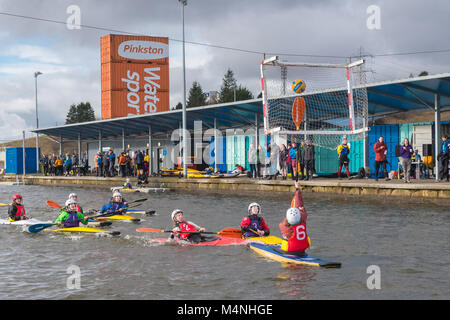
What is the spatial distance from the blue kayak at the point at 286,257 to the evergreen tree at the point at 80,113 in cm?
12344

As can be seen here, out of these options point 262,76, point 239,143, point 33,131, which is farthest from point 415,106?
point 33,131

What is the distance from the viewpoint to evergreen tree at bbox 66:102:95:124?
130375 millimetres

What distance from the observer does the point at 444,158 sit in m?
21.0

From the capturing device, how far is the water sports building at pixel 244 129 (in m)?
23.0

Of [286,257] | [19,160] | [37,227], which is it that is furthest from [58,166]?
[286,257]

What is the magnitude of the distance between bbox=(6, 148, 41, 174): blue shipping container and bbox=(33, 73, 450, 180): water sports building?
3.38 meters

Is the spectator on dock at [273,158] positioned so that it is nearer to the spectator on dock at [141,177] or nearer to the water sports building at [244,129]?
the water sports building at [244,129]

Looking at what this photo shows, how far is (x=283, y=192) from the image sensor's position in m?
24.2

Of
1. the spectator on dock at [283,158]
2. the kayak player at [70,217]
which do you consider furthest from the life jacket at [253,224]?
the spectator on dock at [283,158]

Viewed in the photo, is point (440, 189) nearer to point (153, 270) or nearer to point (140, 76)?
point (153, 270)

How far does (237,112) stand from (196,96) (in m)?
79.3

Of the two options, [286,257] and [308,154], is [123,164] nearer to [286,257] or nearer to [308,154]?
[308,154]

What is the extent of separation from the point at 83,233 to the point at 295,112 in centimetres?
1364

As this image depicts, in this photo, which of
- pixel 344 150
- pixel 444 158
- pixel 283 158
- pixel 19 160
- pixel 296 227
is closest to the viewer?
pixel 296 227
